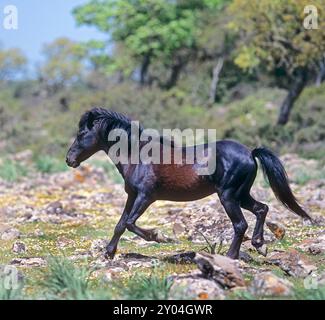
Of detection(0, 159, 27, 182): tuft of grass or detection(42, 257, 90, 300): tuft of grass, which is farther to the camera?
detection(0, 159, 27, 182): tuft of grass

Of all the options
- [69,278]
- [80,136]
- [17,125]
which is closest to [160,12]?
[17,125]

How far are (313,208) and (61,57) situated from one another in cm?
5957

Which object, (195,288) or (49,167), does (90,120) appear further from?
(49,167)

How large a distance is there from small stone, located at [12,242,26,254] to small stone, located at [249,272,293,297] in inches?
177

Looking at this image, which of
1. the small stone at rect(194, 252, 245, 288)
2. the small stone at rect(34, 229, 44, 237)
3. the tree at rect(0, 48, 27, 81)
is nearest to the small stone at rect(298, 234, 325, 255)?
the small stone at rect(194, 252, 245, 288)

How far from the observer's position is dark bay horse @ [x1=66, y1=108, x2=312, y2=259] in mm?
9492

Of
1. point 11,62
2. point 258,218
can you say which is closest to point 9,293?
point 258,218

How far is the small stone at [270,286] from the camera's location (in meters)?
7.49

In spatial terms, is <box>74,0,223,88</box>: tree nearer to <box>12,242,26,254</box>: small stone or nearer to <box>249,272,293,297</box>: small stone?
<box>12,242,26,254</box>: small stone

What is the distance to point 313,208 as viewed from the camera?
15.2 metres

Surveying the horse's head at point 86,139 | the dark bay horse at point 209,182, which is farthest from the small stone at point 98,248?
the horse's head at point 86,139

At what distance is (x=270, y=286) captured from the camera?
759cm

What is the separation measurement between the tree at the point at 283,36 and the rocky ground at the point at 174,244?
27.7ft
